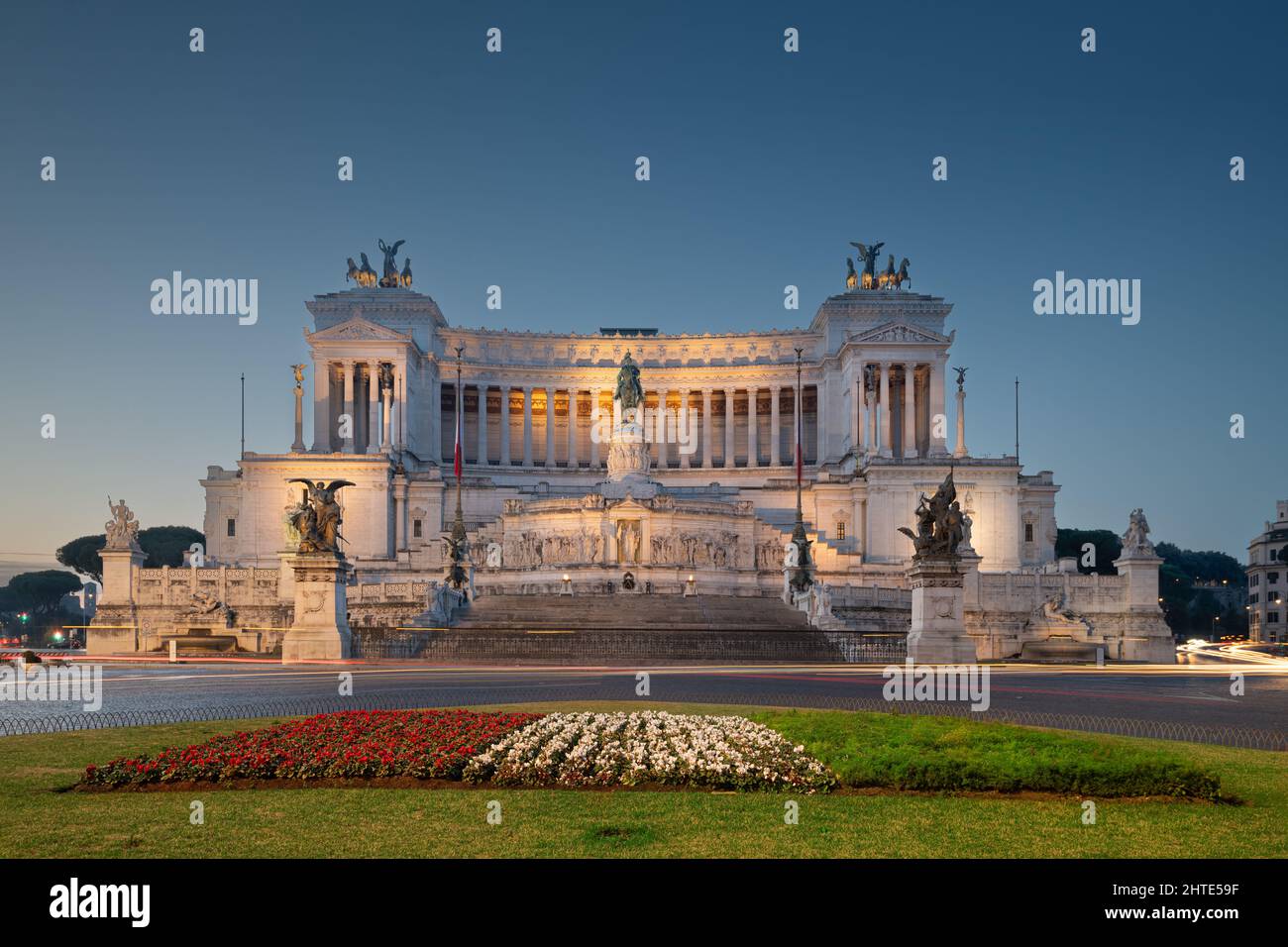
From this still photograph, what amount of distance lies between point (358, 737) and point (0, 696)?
16.8 m

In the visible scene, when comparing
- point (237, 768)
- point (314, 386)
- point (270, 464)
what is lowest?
point (237, 768)

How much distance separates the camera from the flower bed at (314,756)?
1556cm

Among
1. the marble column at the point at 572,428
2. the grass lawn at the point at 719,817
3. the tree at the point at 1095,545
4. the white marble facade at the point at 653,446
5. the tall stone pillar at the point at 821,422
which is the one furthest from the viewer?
the tree at the point at 1095,545

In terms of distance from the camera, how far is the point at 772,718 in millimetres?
20562

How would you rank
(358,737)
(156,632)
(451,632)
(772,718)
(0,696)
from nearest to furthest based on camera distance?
(358,737) → (772,718) → (0,696) → (451,632) → (156,632)

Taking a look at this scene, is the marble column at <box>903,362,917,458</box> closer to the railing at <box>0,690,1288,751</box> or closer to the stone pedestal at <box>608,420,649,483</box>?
the stone pedestal at <box>608,420,649,483</box>

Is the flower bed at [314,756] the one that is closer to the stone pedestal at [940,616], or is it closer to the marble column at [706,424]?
the stone pedestal at [940,616]

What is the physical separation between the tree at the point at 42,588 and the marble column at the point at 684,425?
3508 inches

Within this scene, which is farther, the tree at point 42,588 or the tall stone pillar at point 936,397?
the tree at point 42,588

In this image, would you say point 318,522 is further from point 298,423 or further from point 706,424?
point 706,424

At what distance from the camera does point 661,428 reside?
118m

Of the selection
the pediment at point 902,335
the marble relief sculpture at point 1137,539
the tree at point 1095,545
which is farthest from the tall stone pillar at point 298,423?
the tree at point 1095,545
